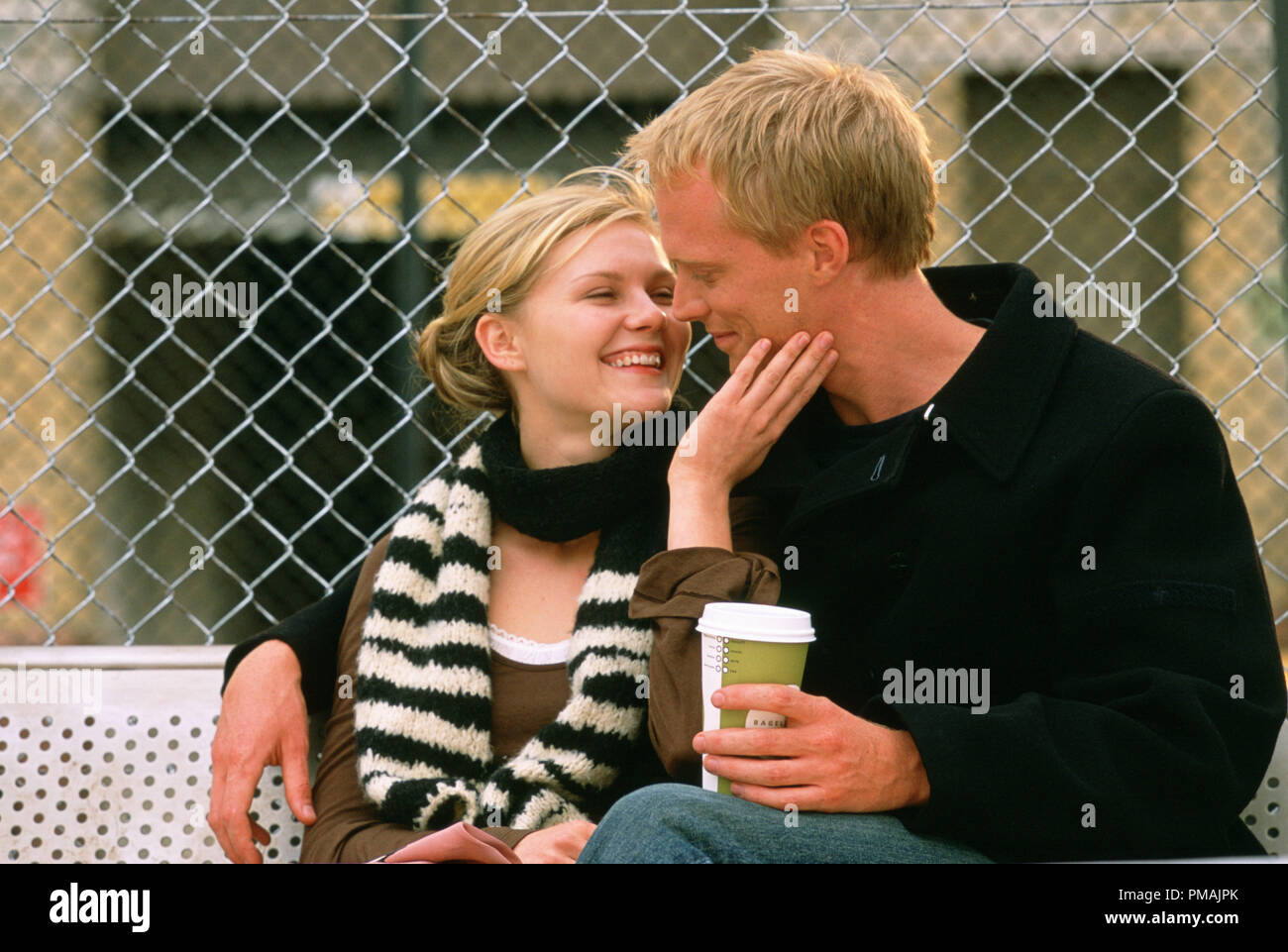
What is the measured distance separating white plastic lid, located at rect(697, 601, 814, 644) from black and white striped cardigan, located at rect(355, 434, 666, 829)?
501 mm

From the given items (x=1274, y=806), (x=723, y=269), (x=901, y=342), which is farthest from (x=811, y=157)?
(x=1274, y=806)

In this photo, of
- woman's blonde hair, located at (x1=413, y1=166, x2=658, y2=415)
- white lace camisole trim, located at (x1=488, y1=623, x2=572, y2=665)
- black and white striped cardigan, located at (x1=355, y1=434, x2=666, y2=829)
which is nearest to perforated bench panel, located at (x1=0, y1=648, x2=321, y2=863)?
black and white striped cardigan, located at (x1=355, y1=434, x2=666, y2=829)

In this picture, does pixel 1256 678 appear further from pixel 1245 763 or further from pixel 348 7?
pixel 348 7

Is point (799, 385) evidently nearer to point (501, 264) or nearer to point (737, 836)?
point (501, 264)

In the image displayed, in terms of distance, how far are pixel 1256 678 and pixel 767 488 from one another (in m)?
0.76

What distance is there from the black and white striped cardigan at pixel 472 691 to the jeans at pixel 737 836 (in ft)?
1.61

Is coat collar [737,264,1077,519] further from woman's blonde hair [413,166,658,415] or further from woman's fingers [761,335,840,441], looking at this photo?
woman's blonde hair [413,166,658,415]

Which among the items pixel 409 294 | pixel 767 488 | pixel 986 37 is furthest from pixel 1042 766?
pixel 986 37

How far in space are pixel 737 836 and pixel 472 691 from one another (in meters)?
0.77

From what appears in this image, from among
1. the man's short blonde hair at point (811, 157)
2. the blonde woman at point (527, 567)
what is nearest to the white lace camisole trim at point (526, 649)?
the blonde woman at point (527, 567)

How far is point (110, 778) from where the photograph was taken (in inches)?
86.8

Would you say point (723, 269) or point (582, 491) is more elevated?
point (723, 269)

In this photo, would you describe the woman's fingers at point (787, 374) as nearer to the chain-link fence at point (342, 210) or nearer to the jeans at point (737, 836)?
the jeans at point (737, 836)

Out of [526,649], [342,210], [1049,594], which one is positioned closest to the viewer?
[1049,594]
